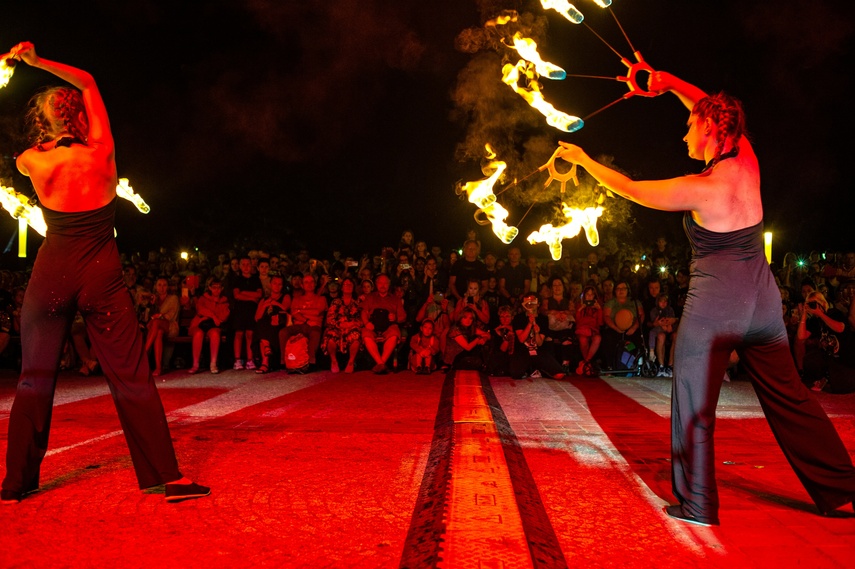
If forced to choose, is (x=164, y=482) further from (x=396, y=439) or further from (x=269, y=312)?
(x=269, y=312)

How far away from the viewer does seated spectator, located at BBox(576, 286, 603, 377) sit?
31.0 feet

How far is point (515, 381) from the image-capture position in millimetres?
8453

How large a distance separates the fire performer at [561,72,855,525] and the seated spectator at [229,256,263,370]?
748 cm

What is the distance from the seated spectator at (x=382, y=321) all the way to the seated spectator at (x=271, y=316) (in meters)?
1.18

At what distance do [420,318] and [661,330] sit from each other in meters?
3.44

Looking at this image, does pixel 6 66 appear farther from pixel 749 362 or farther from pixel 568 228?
pixel 568 228

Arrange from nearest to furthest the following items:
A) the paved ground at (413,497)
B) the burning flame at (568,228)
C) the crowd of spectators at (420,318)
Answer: the paved ground at (413,497) < the burning flame at (568,228) < the crowd of spectators at (420,318)

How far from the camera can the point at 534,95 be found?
5680 mm

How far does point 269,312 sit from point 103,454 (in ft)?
18.3

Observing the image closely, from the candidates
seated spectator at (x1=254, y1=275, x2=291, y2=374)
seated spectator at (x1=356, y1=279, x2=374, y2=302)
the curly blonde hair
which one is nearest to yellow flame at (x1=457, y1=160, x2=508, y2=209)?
seated spectator at (x1=356, y1=279, x2=374, y2=302)

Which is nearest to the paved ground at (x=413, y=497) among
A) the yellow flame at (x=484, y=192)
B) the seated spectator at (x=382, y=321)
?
the yellow flame at (x=484, y=192)

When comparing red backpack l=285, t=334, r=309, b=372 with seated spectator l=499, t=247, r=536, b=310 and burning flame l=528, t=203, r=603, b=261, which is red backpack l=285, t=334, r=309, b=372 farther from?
burning flame l=528, t=203, r=603, b=261

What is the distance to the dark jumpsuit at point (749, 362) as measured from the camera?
9.96 feet

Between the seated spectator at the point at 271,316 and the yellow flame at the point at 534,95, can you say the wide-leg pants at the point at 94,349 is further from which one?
the seated spectator at the point at 271,316
